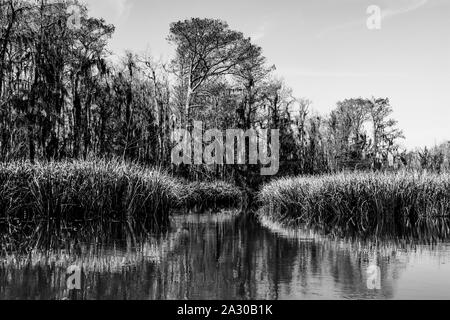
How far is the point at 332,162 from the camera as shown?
707 inches

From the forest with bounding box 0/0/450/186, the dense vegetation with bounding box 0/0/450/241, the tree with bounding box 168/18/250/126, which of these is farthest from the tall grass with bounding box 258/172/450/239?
the tree with bounding box 168/18/250/126

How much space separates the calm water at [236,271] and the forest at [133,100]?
4690 mm

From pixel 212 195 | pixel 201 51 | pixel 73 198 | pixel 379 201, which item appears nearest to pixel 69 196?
pixel 73 198

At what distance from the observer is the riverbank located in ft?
24.3

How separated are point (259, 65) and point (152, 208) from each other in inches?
589

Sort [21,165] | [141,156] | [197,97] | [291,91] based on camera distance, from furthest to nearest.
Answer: [291,91]
[197,97]
[141,156]
[21,165]

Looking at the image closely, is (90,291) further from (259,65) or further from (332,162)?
(259,65)

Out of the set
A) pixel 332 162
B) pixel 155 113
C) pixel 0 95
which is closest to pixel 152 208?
pixel 0 95

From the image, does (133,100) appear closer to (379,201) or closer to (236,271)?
(379,201)

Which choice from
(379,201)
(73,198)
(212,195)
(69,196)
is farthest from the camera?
(212,195)

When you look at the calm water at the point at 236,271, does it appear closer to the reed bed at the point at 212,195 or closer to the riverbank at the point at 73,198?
the riverbank at the point at 73,198

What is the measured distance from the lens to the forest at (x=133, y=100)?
9633 mm

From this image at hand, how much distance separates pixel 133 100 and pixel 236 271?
9834 mm

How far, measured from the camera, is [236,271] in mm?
3848
